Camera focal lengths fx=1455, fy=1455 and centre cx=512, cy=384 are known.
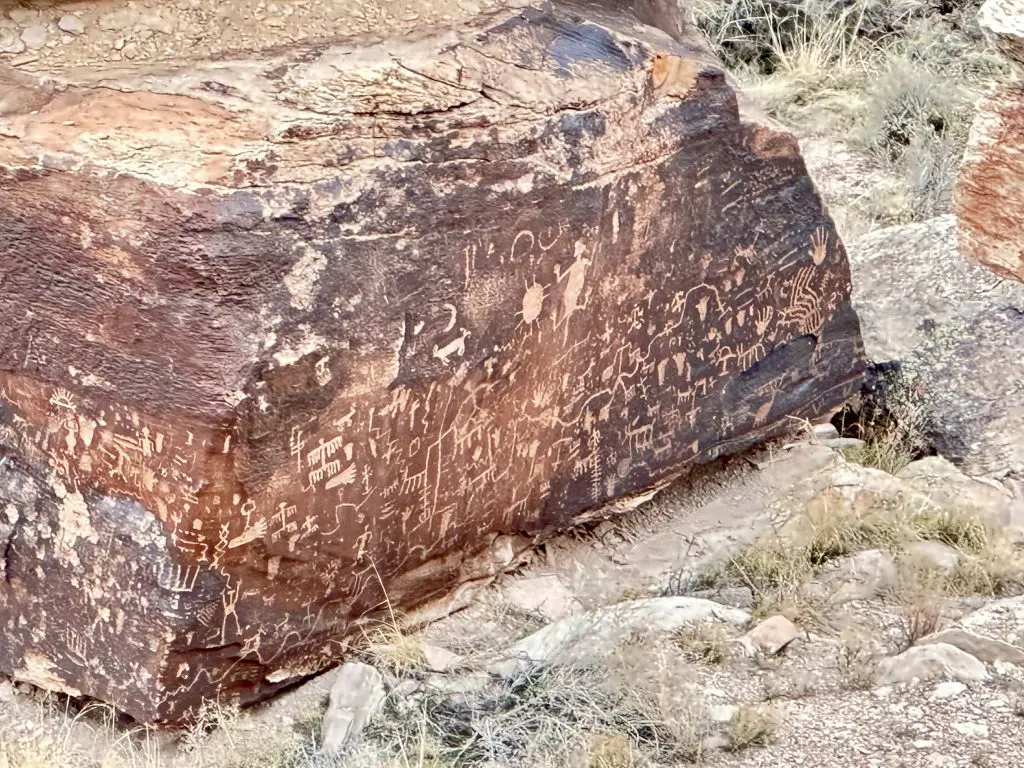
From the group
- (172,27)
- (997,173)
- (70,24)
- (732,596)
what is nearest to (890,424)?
(732,596)

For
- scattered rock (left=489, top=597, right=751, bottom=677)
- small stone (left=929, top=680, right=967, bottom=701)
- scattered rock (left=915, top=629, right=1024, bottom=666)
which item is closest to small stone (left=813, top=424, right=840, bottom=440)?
scattered rock (left=489, top=597, right=751, bottom=677)

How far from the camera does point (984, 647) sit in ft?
9.00

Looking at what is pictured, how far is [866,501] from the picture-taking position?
371cm

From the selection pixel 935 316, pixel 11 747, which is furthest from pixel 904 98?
pixel 11 747

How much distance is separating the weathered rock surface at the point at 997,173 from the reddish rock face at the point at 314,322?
41.0 inches

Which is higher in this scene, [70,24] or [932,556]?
[70,24]

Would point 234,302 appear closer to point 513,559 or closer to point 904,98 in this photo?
point 513,559

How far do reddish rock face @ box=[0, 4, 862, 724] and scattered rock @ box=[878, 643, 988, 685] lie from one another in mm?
997

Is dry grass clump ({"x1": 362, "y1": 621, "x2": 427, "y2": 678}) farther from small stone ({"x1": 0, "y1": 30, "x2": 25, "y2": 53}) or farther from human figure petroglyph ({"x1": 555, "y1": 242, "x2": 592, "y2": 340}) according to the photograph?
small stone ({"x1": 0, "y1": 30, "x2": 25, "y2": 53})

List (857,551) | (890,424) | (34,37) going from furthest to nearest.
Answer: (890,424) → (857,551) → (34,37)

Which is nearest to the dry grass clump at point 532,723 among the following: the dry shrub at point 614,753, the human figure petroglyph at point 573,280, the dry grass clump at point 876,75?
the dry shrub at point 614,753

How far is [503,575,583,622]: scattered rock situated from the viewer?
11.4ft

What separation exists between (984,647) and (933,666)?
121mm

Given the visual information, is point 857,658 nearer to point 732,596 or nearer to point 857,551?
point 732,596
